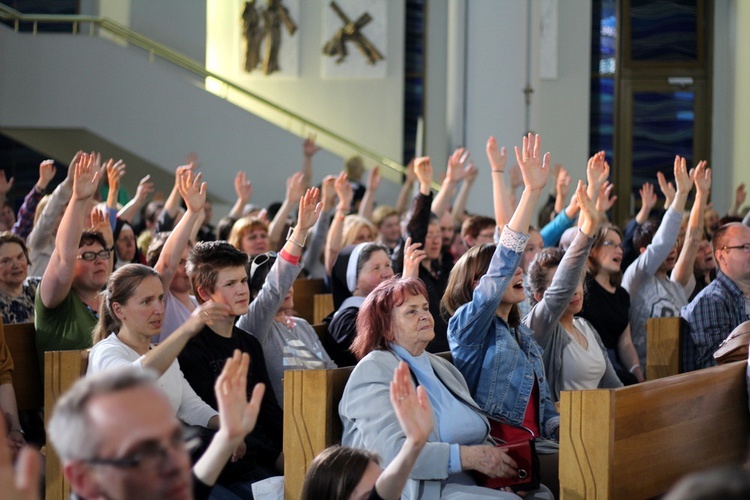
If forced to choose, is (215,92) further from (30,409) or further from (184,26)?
(30,409)

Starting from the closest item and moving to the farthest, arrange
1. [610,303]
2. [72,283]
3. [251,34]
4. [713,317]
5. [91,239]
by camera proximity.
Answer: [72,283] < [91,239] < [713,317] < [610,303] < [251,34]

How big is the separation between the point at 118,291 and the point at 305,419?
735 millimetres

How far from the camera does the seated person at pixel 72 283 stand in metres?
3.79

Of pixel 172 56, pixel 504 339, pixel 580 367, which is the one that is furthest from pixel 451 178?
pixel 172 56

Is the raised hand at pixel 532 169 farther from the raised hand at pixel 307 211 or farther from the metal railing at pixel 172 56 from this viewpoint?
the metal railing at pixel 172 56

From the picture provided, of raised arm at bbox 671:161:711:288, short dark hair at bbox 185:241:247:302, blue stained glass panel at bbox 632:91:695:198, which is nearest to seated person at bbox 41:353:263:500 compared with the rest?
short dark hair at bbox 185:241:247:302

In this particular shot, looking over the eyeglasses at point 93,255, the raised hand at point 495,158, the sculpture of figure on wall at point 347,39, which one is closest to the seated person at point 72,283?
the eyeglasses at point 93,255

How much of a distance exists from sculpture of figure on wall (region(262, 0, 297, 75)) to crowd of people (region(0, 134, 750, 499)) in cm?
700

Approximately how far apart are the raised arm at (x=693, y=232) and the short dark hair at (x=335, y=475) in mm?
3396

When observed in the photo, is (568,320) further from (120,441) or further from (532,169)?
(120,441)

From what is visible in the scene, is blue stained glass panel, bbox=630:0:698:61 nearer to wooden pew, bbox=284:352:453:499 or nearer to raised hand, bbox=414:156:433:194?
raised hand, bbox=414:156:433:194

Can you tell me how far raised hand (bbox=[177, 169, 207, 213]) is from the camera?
4.37m

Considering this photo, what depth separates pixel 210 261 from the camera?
12.1ft

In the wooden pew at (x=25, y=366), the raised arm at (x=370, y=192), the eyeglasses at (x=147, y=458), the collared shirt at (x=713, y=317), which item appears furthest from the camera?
the raised arm at (x=370, y=192)
